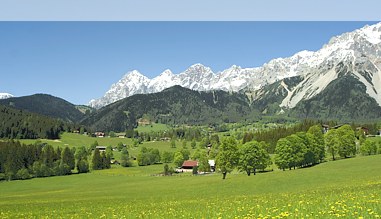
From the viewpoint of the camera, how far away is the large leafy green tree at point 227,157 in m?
94.4

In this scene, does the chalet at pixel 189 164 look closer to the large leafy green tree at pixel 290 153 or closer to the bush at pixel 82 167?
the bush at pixel 82 167

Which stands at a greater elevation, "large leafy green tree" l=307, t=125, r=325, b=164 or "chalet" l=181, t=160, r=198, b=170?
"large leafy green tree" l=307, t=125, r=325, b=164

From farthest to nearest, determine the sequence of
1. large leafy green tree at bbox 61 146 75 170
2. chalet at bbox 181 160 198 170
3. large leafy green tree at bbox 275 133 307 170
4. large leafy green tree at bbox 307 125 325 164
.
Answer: chalet at bbox 181 160 198 170 < large leafy green tree at bbox 61 146 75 170 < large leafy green tree at bbox 307 125 325 164 < large leafy green tree at bbox 275 133 307 170

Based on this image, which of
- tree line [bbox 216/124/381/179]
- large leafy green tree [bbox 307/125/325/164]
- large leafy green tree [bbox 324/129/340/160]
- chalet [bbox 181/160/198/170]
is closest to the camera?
tree line [bbox 216/124/381/179]

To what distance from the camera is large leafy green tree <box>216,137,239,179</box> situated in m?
94.4

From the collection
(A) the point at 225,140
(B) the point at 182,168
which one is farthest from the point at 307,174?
(B) the point at 182,168

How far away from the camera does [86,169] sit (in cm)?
16662

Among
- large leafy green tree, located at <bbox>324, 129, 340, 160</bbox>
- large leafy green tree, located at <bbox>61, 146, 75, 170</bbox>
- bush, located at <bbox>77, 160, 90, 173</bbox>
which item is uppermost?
large leafy green tree, located at <bbox>324, 129, 340, 160</bbox>

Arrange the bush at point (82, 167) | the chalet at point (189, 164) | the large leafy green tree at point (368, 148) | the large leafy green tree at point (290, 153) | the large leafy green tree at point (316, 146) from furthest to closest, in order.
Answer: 1. the chalet at point (189, 164)
2. the bush at point (82, 167)
3. the large leafy green tree at point (368, 148)
4. the large leafy green tree at point (316, 146)
5. the large leafy green tree at point (290, 153)

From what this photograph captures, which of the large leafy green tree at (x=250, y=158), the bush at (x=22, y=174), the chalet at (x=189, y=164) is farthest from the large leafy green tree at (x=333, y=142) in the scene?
the bush at (x=22, y=174)

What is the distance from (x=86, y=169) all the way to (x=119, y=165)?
32.7m

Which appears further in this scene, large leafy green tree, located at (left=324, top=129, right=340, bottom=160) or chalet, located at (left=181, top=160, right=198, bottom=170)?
chalet, located at (left=181, top=160, right=198, bottom=170)

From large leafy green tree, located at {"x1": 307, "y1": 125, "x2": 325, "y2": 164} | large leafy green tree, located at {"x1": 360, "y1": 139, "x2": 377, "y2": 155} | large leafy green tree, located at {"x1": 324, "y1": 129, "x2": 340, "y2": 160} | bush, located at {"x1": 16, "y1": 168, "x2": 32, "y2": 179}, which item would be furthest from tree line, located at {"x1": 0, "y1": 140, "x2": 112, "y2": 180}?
large leafy green tree, located at {"x1": 360, "y1": 139, "x2": 377, "y2": 155}

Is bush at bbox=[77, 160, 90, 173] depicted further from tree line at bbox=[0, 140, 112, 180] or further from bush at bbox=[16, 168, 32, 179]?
bush at bbox=[16, 168, 32, 179]
